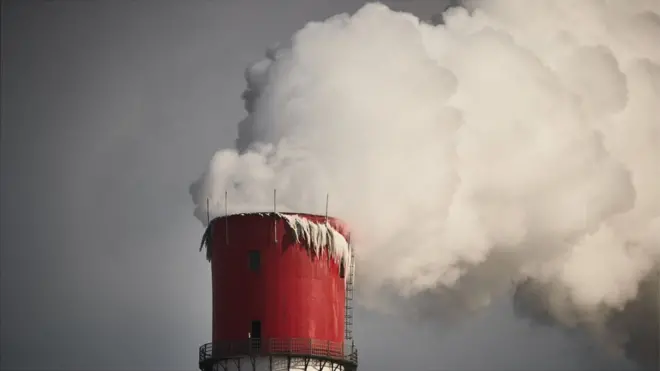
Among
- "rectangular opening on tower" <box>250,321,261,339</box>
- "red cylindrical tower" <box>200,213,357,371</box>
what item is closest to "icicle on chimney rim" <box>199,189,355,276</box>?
"red cylindrical tower" <box>200,213,357,371</box>

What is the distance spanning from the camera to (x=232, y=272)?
8344cm

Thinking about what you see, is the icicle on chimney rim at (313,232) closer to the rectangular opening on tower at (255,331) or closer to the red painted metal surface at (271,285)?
the red painted metal surface at (271,285)

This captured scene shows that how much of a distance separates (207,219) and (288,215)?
5437 millimetres

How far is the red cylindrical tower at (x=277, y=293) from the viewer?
81.7 metres

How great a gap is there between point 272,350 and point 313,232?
731 centimetres

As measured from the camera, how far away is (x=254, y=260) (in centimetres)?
8325

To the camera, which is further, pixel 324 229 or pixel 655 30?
pixel 655 30

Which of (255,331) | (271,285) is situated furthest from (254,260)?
(255,331)

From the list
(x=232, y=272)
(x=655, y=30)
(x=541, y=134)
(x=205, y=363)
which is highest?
(x=655, y=30)

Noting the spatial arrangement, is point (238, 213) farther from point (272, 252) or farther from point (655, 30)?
point (655, 30)

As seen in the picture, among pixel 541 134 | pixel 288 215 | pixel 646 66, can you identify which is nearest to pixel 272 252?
pixel 288 215

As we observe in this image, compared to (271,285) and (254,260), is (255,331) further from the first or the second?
(254,260)

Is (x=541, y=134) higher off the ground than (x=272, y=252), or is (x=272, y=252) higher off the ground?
(x=541, y=134)

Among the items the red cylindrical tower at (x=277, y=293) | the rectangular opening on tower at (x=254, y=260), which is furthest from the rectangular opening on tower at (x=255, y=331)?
the rectangular opening on tower at (x=254, y=260)
